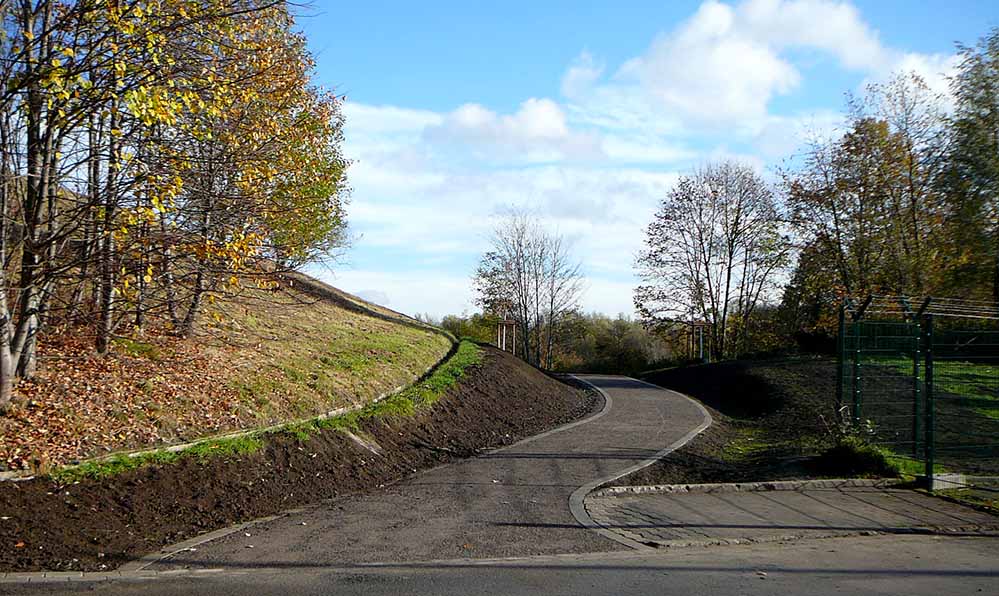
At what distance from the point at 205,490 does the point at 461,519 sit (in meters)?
2.92

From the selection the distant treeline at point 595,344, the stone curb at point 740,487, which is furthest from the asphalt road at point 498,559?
the distant treeline at point 595,344

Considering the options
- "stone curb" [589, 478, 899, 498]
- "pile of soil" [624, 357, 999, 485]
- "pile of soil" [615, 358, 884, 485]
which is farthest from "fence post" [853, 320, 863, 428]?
"stone curb" [589, 478, 899, 498]

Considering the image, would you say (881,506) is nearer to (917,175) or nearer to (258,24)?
(258,24)

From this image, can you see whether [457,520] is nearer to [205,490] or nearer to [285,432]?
[205,490]

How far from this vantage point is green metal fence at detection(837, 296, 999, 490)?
10945mm

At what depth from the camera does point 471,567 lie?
7090 millimetres

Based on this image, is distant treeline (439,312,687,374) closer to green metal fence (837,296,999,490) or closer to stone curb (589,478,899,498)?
green metal fence (837,296,999,490)

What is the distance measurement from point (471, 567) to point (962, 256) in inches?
518

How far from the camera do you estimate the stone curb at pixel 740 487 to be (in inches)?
411

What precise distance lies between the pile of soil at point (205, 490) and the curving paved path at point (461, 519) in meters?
0.47

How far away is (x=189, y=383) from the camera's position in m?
11.8

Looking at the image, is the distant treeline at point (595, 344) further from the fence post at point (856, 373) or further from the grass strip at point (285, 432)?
the fence post at point (856, 373)

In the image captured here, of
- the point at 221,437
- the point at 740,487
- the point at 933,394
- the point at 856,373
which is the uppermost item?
the point at 856,373

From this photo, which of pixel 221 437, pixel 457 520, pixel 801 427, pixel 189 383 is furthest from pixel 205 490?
pixel 801 427
